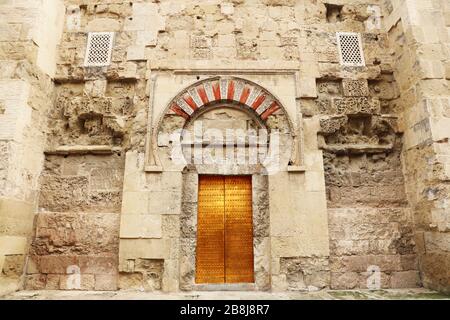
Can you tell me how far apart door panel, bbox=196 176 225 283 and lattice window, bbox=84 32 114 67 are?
2507 millimetres

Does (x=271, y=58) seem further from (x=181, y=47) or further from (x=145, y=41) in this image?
(x=145, y=41)

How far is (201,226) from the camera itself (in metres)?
4.41

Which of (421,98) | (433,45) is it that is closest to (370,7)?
(433,45)

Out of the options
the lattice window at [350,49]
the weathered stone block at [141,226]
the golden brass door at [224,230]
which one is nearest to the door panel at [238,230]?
the golden brass door at [224,230]

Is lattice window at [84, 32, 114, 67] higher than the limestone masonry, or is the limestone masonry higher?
lattice window at [84, 32, 114, 67]

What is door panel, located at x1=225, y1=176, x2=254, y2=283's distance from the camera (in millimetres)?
4285

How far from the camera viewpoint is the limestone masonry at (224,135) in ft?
13.7

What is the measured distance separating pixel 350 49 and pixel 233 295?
4237 millimetres

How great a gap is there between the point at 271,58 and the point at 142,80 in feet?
6.81

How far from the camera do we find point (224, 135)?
4.70 metres

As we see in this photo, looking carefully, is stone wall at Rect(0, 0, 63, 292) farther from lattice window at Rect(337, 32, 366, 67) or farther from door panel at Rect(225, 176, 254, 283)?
lattice window at Rect(337, 32, 366, 67)

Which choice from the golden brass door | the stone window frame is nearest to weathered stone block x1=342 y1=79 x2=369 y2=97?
the stone window frame

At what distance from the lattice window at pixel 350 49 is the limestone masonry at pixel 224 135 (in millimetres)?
29

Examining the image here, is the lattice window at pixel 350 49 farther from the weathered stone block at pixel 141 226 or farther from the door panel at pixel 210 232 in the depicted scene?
the weathered stone block at pixel 141 226
